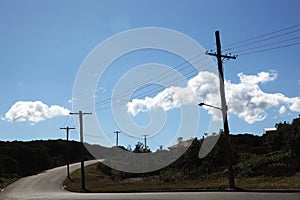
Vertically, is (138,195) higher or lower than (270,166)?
lower

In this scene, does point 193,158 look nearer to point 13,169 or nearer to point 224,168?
point 224,168

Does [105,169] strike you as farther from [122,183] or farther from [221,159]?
[221,159]

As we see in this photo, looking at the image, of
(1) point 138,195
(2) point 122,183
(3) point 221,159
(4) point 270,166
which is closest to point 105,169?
(2) point 122,183

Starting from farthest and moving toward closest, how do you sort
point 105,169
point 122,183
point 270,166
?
point 105,169 → point 122,183 → point 270,166

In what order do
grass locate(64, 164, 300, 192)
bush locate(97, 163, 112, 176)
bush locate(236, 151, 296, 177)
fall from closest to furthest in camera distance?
bush locate(236, 151, 296, 177) → grass locate(64, 164, 300, 192) → bush locate(97, 163, 112, 176)

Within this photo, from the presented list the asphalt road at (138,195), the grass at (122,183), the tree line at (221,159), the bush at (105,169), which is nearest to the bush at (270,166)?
the tree line at (221,159)

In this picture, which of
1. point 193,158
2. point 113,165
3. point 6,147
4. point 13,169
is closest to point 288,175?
point 193,158

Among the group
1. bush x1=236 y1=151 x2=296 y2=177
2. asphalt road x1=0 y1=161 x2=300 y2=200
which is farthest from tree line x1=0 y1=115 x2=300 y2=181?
asphalt road x1=0 y1=161 x2=300 y2=200

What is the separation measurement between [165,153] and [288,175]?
2820 centimetres

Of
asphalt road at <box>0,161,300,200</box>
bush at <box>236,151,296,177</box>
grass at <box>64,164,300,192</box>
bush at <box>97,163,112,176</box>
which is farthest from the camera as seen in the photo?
bush at <box>97,163,112,176</box>

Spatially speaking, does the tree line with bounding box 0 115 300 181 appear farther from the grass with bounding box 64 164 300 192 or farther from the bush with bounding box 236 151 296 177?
the grass with bounding box 64 164 300 192

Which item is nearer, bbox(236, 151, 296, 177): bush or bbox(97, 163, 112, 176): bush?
bbox(236, 151, 296, 177): bush

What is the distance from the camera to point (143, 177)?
5675cm

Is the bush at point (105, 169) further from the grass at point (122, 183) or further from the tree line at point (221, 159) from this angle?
the grass at point (122, 183)
